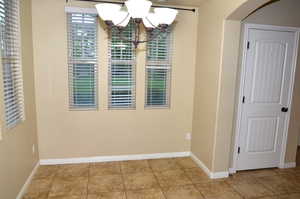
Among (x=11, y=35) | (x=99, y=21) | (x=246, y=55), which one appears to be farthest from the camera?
(x=99, y=21)

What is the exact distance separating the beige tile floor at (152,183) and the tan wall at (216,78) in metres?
0.34

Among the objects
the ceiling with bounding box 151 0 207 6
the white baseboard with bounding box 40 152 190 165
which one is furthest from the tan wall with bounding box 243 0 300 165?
the white baseboard with bounding box 40 152 190 165

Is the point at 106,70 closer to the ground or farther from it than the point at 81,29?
closer to the ground

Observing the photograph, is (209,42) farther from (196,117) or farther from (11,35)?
(11,35)

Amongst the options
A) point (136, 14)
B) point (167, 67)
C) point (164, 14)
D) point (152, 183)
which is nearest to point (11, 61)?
point (136, 14)

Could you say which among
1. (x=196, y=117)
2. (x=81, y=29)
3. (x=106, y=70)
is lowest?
(x=196, y=117)

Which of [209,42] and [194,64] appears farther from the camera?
[194,64]

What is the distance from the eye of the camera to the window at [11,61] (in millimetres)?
2199

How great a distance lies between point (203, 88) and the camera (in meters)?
3.32

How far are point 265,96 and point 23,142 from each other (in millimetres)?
3363

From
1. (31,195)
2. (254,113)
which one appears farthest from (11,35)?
(254,113)

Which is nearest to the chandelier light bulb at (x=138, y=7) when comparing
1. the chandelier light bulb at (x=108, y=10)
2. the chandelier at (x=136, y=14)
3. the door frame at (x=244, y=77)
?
the chandelier at (x=136, y=14)

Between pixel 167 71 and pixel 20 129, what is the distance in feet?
7.38

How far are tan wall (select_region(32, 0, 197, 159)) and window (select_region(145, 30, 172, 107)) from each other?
3.9 inches
